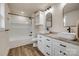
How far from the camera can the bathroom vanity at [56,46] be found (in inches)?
54.6

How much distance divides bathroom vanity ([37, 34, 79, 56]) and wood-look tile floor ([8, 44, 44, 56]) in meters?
0.10

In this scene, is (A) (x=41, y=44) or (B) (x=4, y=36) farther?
(B) (x=4, y=36)

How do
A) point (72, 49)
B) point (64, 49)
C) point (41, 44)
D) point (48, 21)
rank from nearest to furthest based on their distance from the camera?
point (72, 49) → point (64, 49) → point (41, 44) → point (48, 21)

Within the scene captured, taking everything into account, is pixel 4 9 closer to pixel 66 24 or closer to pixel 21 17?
pixel 21 17

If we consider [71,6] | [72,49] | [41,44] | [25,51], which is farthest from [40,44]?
[71,6]

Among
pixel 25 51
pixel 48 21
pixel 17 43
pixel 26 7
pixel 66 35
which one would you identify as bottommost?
pixel 25 51

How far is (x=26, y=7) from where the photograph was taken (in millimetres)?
1580

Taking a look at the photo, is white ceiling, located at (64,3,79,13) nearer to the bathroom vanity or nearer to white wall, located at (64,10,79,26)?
white wall, located at (64,10,79,26)

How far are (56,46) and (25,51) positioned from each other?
473 millimetres

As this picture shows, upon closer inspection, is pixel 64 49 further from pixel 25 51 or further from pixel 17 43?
pixel 17 43

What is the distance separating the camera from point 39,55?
5.13 feet

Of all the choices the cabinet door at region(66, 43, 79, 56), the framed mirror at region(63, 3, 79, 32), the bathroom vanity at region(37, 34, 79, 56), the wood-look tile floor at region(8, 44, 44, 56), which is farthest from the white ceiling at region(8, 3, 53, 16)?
the cabinet door at region(66, 43, 79, 56)

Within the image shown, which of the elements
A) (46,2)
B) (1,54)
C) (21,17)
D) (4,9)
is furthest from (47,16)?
(1,54)

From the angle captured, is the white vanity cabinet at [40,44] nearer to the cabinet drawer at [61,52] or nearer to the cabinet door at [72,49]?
the cabinet drawer at [61,52]
